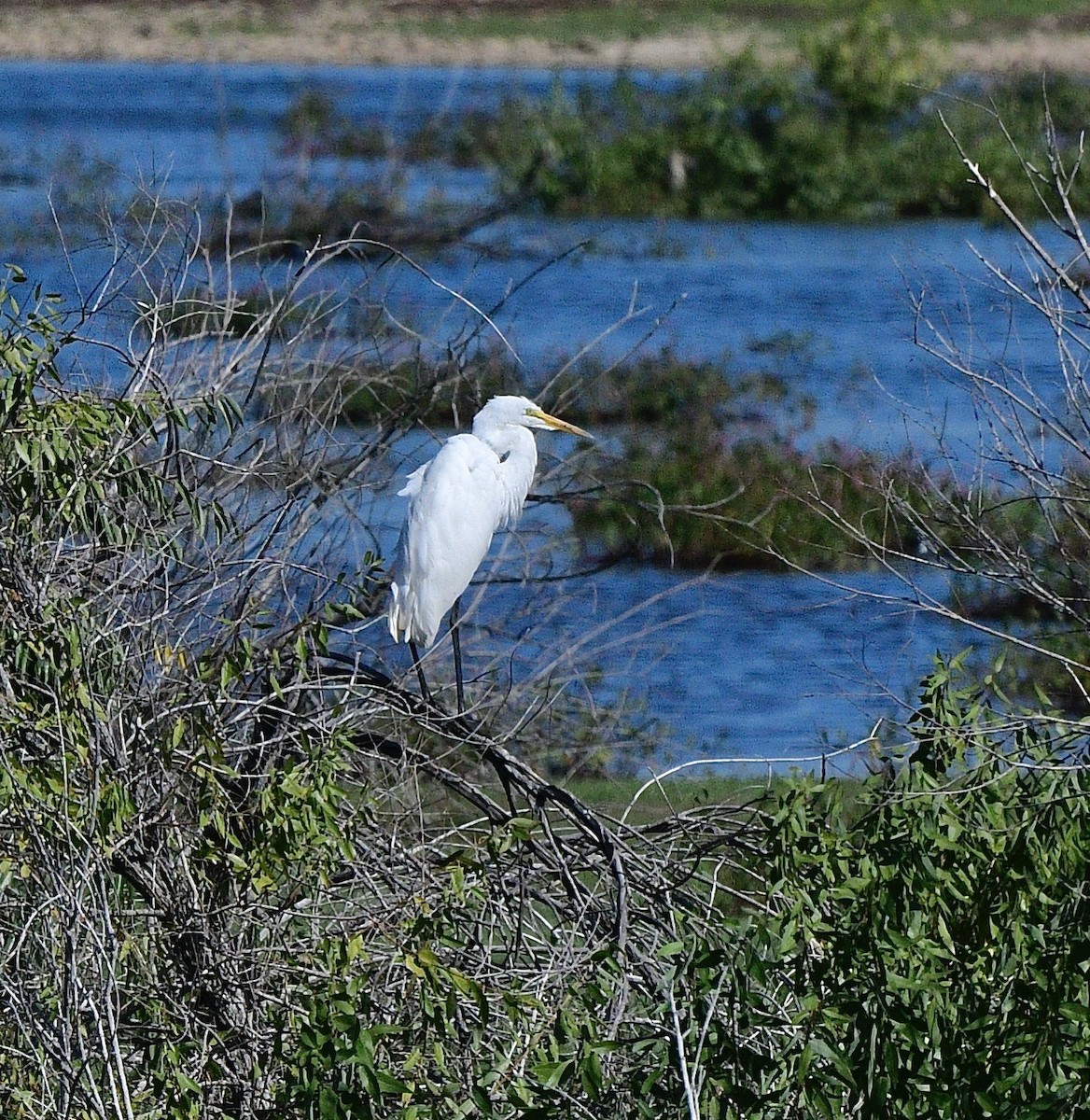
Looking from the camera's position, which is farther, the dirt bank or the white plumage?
the dirt bank

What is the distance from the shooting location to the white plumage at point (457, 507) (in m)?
5.34

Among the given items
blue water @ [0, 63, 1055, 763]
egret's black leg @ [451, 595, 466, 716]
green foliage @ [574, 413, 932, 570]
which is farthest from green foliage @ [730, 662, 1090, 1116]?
green foliage @ [574, 413, 932, 570]

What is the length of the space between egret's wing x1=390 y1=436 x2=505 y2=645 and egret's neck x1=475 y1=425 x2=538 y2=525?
23 millimetres

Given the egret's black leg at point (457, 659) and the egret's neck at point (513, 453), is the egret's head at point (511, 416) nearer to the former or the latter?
the egret's neck at point (513, 453)

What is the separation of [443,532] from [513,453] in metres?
0.34

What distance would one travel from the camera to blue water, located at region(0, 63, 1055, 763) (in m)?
7.56

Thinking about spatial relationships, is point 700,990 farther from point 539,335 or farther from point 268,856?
point 539,335

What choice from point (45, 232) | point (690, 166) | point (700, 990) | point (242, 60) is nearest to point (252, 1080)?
point (700, 990)

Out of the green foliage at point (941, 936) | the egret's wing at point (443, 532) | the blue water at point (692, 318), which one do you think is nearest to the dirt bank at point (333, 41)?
the blue water at point (692, 318)

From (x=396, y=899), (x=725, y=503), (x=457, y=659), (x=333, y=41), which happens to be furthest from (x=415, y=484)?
(x=333, y=41)

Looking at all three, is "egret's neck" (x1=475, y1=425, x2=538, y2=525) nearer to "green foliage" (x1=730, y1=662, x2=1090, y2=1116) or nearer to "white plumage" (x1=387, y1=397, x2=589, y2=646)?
"white plumage" (x1=387, y1=397, x2=589, y2=646)

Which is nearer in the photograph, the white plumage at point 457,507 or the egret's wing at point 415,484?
the white plumage at point 457,507

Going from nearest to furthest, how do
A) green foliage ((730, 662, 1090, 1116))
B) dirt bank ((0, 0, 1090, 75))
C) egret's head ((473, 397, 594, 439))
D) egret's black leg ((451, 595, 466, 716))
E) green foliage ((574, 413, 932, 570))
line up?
green foliage ((730, 662, 1090, 1116)) < egret's black leg ((451, 595, 466, 716)) < egret's head ((473, 397, 594, 439)) < green foliage ((574, 413, 932, 570)) < dirt bank ((0, 0, 1090, 75))

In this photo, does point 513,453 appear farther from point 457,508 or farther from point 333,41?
point 333,41
